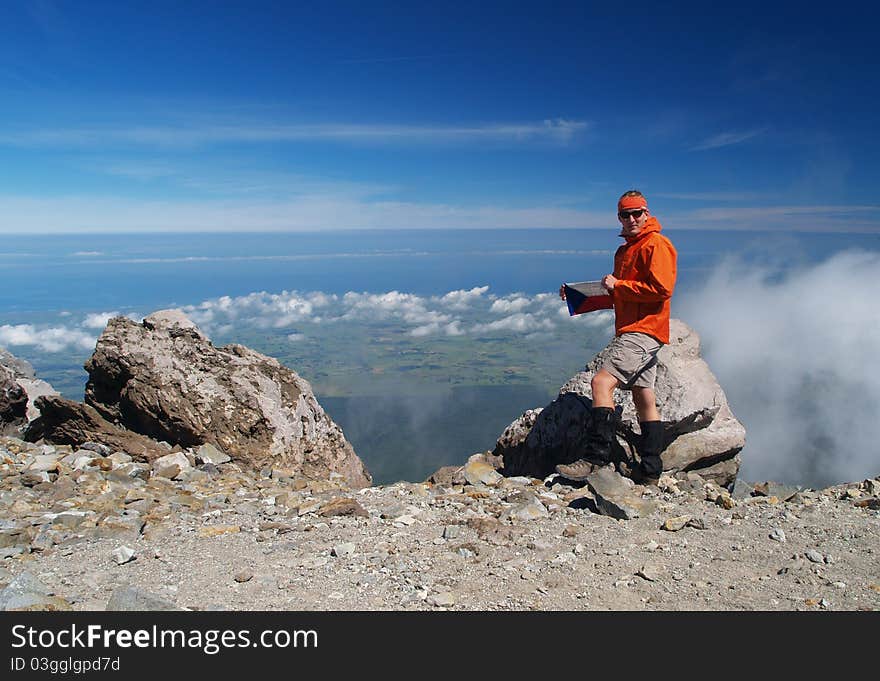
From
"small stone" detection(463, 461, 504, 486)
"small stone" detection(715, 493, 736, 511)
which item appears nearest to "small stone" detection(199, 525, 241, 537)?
"small stone" detection(463, 461, 504, 486)

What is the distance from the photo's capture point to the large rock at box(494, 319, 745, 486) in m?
9.36

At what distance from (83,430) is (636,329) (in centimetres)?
984

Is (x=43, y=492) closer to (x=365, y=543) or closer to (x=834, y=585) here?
(x=365, y=543)

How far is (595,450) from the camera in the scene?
331 inches

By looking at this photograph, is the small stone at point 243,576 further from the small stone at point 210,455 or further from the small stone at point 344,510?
the small stone at point 210,455

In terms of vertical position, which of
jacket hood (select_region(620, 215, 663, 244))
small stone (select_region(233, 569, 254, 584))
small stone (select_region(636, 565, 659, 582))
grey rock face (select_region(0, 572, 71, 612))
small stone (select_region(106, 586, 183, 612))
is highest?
jacket hood (select_region(620, 215, 663, 244))

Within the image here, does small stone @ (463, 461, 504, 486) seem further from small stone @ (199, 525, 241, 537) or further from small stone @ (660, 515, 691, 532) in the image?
small stone @ (199, 525, 241, 537)

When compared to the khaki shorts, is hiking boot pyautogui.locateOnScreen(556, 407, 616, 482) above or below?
below

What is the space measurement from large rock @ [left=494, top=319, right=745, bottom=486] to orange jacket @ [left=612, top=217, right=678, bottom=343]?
1269 mm

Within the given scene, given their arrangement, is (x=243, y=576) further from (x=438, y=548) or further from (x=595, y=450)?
(x=595, y=450)

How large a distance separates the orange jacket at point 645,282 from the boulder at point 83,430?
835cm

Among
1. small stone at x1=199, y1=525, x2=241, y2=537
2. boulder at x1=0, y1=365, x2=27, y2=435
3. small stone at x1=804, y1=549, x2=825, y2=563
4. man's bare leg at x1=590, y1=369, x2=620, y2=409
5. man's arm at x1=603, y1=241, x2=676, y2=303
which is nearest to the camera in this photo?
small stone at x1=804, y1=549, x2=825, y2=563

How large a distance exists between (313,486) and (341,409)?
179 metres
